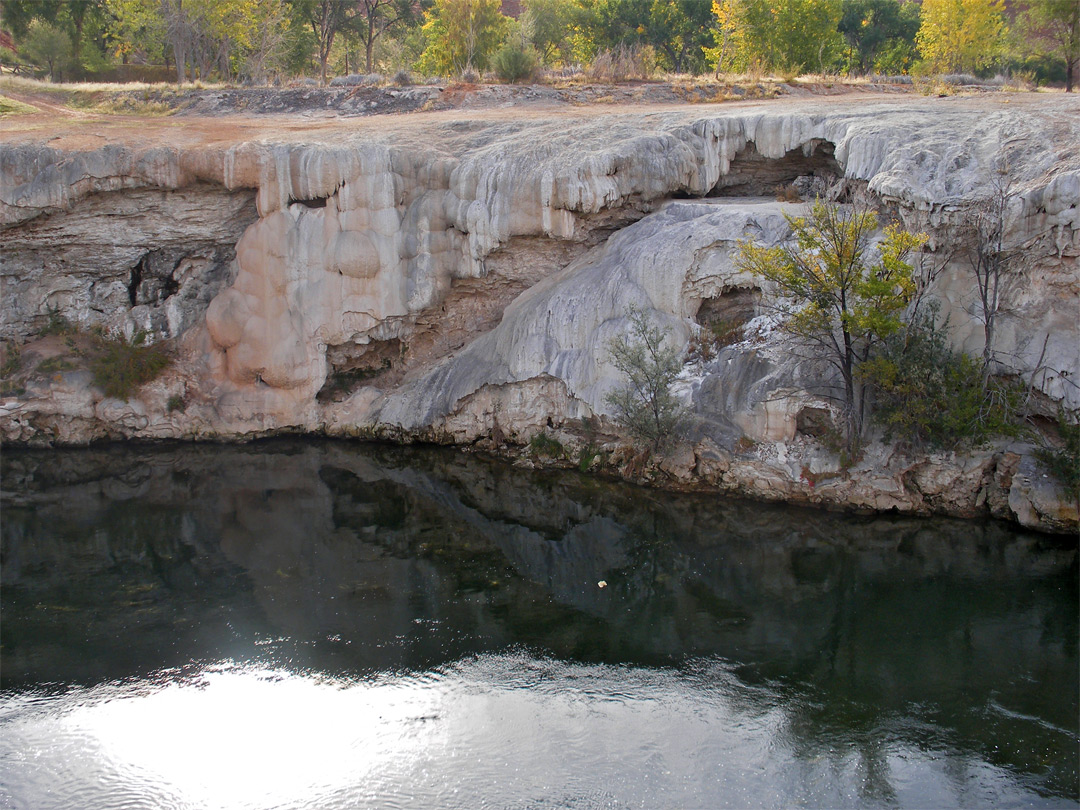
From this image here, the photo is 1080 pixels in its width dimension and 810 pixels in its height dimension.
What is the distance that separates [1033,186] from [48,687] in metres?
15.3

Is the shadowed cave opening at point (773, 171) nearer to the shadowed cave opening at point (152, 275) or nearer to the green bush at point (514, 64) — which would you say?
the green bush at point (514, 64)

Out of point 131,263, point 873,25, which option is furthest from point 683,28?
point 131,263

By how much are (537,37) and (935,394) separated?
2668cm

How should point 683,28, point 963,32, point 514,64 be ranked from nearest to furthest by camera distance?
point 514,64 → point 963,32 → point 683,28

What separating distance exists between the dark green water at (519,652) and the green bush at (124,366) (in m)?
→ 2.48

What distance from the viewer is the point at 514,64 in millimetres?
24953

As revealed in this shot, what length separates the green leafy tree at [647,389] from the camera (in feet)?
48.5

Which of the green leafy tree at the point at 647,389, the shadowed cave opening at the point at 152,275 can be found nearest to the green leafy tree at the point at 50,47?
the shadowed cave opening at the point at 152,275

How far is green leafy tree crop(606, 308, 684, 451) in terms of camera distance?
14.8m

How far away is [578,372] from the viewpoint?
16.0m

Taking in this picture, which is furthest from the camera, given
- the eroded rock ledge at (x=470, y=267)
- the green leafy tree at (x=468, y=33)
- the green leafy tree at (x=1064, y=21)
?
the green leafy tree at (x=468, y=33)

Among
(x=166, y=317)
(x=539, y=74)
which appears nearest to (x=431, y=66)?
(x=539, y=74)

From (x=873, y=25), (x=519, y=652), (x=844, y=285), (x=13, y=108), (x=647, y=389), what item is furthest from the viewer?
(x=873, y=25)

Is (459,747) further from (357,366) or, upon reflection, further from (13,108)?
(13,108)
